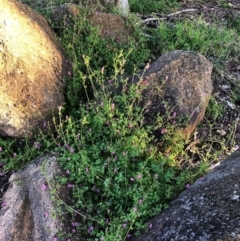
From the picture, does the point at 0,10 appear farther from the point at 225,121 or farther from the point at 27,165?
the point at 225,121

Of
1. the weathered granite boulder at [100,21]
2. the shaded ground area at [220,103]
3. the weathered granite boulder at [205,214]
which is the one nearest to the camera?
the weathered granite boulder at [205,214]

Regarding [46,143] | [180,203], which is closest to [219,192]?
[180,203]

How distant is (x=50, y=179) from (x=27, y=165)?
411 mm

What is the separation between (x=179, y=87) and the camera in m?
4.08

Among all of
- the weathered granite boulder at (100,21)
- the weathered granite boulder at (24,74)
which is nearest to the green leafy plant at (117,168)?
the weathered granite boulder at (24,74)

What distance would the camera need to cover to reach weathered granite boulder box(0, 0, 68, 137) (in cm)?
391

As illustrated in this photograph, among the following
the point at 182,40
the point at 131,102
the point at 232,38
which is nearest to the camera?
the point at 131,102

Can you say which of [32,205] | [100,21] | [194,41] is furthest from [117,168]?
[194,41]

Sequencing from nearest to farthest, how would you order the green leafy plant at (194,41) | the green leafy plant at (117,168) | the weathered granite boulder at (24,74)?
the green leafy plant at (117,168) < the weathered granite boulder at (24,74) < the green leafy plant at (194,41)

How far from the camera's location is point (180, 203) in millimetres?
2979

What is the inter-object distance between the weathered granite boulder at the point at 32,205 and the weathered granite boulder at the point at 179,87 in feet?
3.83

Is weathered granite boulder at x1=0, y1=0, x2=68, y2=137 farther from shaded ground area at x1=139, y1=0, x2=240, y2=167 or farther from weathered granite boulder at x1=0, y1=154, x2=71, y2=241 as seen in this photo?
shaded ground area at x1=139, y1=0, x2=240, y2=167

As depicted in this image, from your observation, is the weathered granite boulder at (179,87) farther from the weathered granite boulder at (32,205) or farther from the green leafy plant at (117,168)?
the weathered granite boulder at (32,205)

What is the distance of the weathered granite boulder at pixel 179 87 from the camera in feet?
13.0
